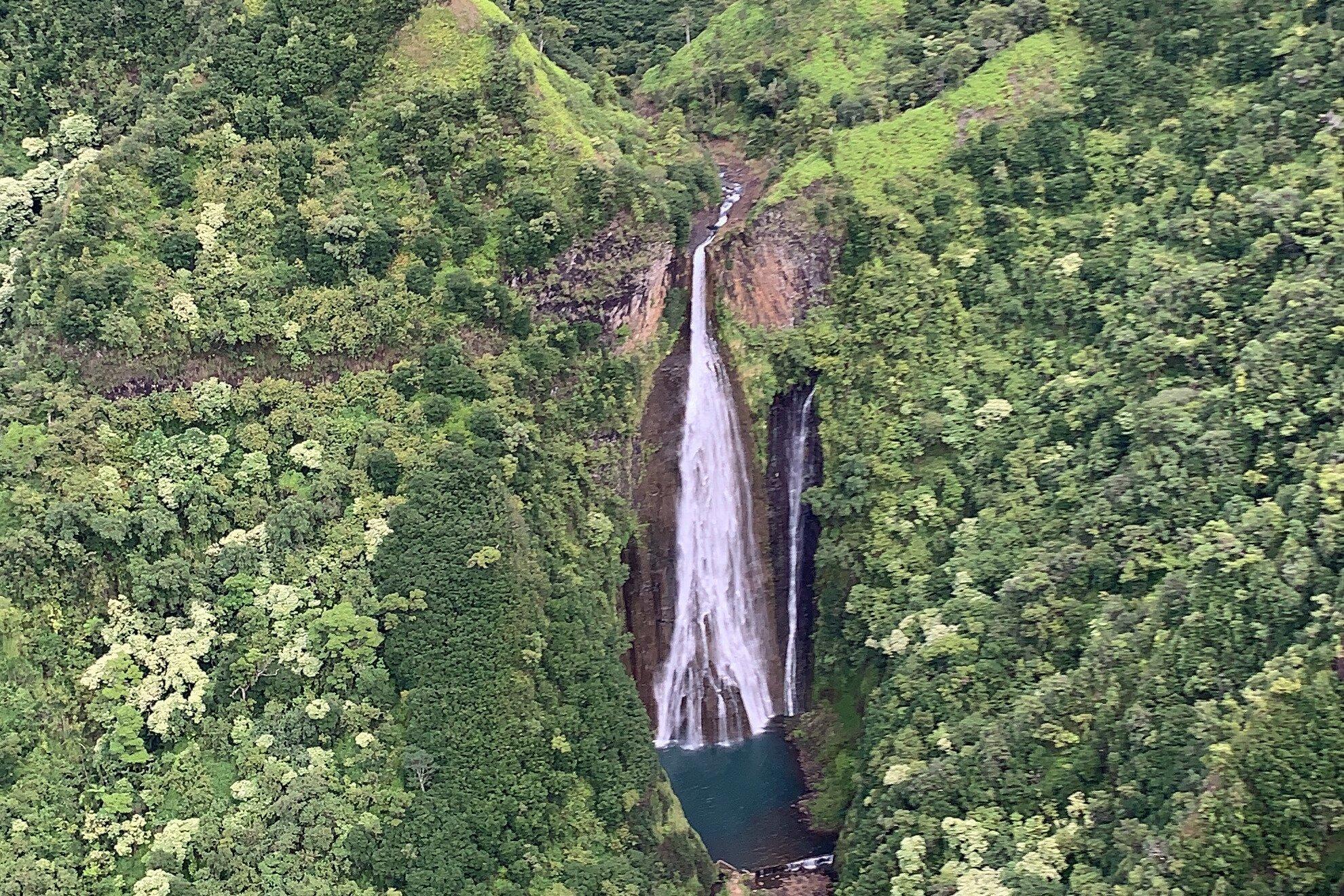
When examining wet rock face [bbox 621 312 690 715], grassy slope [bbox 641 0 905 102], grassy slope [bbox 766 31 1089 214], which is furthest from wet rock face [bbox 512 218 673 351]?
grassy slope [bbox 641 0 905 102]

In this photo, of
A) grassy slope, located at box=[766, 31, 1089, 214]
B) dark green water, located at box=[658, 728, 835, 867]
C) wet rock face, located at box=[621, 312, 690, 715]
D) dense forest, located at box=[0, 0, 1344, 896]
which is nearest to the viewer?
dense forest, located at box=[0, 0, 1344, 896]

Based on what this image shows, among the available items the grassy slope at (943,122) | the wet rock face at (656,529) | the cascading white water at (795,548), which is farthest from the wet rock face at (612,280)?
the cascading white water at (795,548)

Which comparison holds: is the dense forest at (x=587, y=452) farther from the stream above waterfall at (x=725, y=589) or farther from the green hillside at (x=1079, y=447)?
the stream above waterfall at (x=725, y=589)

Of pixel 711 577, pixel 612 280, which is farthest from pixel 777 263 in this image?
pixel 711 577

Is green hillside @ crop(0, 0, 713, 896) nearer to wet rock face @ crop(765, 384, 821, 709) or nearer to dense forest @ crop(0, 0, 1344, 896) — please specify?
dense forest @ crop(0, 0, 1344, 896)

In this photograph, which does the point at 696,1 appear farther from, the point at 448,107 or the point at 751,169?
the point at 448,107

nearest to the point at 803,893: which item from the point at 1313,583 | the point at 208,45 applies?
the point at 1313,583

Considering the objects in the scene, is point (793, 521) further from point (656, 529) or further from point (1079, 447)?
point (1079, 447)
